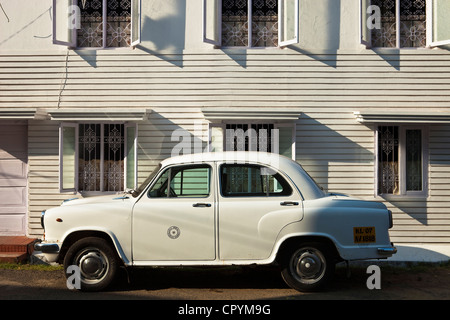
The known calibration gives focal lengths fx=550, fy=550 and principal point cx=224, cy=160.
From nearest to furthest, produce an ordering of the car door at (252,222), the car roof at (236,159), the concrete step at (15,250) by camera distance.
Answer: the car door at (252,222), the car roof at (236,159), the concrete step at (15,250)

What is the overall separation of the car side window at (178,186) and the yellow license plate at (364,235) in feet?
6.39

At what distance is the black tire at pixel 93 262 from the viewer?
7062 mm

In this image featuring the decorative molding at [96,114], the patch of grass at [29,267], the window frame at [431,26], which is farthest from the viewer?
the window frame at [431,26]

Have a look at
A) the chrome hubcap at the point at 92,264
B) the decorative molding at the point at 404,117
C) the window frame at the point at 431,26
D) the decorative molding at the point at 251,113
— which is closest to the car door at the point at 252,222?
the chrome hubcap at the point at 92,264

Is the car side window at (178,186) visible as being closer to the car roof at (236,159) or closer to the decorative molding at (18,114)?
the car roof at (236,159)

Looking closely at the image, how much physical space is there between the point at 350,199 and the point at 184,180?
218 cm

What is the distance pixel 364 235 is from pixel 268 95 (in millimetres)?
4090

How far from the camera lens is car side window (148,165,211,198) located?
7.13 metres

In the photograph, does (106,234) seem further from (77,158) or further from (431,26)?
(431,26)

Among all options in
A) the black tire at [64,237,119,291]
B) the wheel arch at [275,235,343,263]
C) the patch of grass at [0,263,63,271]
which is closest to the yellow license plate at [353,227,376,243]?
the wheel arch at [275,235,343,263]

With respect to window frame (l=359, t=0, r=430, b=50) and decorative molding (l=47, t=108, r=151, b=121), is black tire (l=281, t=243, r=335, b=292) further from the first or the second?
window frame (l=359, t=0, r=430, b=50)

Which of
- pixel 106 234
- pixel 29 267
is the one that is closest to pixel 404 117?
pixel 106 234

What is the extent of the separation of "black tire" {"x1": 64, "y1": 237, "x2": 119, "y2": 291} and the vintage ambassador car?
0.01 metres

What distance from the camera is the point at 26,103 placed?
1042 cm
